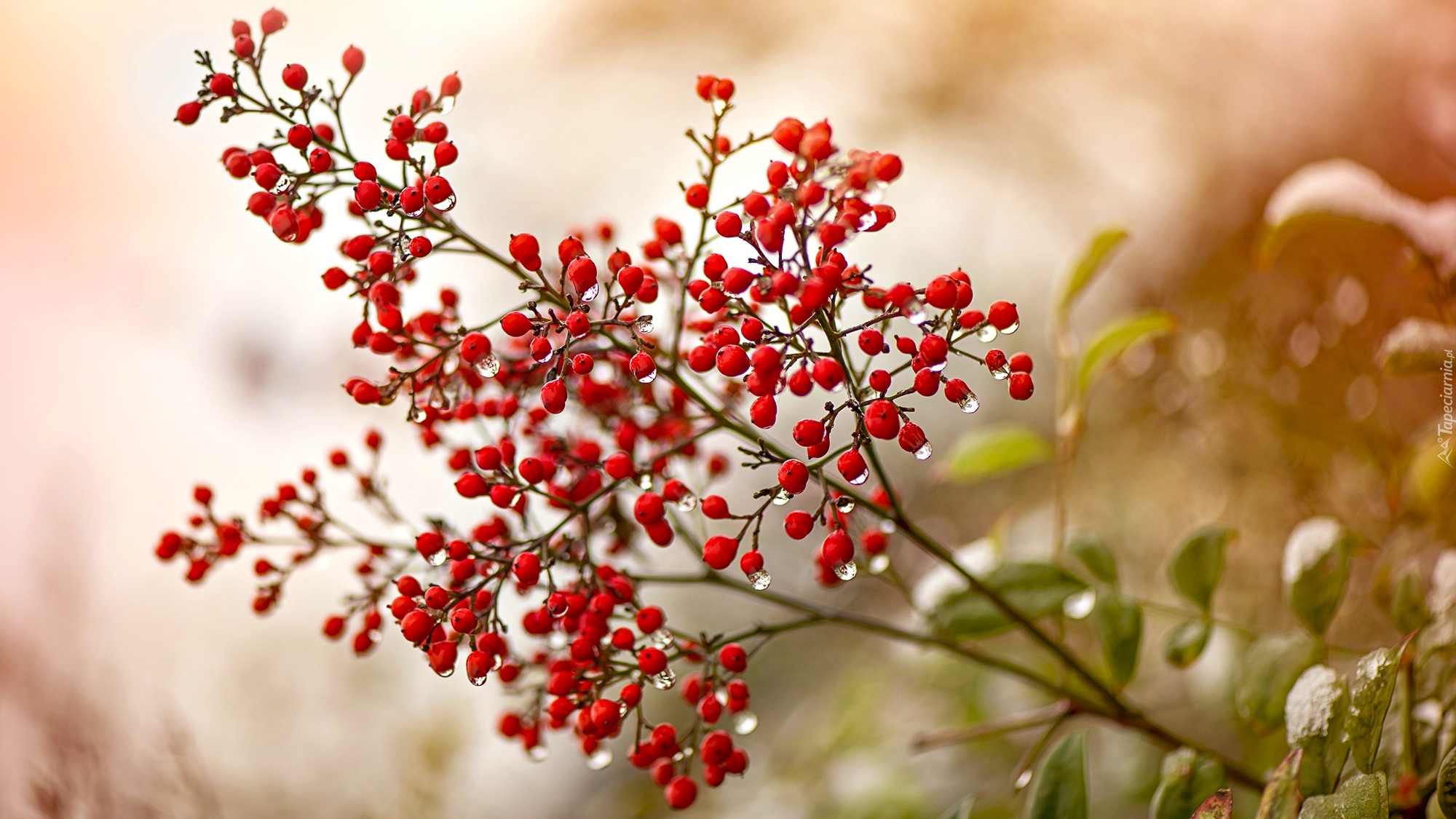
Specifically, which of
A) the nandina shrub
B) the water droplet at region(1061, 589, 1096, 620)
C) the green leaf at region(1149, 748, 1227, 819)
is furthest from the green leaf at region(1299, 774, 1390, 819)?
the water droplet at region(1061, 589, 1096, 620)

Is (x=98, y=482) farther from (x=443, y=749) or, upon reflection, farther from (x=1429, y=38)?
(x=1429, y=38)

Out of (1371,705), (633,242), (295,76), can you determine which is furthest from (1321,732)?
(633,242)

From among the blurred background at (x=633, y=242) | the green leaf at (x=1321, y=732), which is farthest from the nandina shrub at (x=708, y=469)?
the blurred background at (x=633, y=242)

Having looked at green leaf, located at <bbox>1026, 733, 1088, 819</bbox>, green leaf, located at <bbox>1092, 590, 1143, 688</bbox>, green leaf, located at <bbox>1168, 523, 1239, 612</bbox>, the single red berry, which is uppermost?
the single red berry

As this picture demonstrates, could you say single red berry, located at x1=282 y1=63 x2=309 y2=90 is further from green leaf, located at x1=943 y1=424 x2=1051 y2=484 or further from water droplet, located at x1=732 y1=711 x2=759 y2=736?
green leaf, located at x1=943 y1=424 x2=1051 y2=484

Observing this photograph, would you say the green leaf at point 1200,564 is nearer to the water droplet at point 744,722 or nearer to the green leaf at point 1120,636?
the green leaf at point 1120,636

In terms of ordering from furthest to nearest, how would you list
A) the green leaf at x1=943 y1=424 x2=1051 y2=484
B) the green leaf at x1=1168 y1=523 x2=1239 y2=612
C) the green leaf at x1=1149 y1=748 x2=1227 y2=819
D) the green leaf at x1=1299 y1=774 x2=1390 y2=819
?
the green leaf at x1=943 y1=424 x2=1051 y2=484 → the green leaf at x1=1168 y1=523 x2=1239 y2=612 → the green leaf at x1=1149 y1=748 x2=1227 y2=819 → the green leaf at x1=1299 y1=774 x2=1390 y2=819
